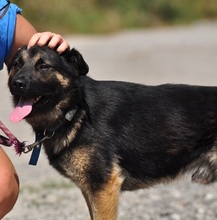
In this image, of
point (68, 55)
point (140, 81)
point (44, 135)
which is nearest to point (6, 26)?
point (68, 55)

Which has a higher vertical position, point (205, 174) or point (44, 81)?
point (44, 81)

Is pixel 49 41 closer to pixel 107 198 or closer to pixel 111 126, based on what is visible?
pixel 111 126

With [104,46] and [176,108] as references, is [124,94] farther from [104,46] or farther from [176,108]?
[104,46]

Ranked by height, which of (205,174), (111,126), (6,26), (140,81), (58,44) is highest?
(6,26)

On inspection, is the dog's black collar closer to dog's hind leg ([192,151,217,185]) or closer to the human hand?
the human hand

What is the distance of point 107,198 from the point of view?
4.59m

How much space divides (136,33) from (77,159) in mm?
19913

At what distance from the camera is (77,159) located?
15.0ft

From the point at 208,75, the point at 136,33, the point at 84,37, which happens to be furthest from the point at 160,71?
the point at 136,33

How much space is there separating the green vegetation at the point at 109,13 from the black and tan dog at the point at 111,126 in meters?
17.0

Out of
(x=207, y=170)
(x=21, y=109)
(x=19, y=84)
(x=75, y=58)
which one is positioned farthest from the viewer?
(x=207, y=170)

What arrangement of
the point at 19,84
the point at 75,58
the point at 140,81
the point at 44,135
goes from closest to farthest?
the point at 19,84
the point at 75,58
the point at 44,135
the point at 140,81

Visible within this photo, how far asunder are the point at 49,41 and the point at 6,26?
28cm

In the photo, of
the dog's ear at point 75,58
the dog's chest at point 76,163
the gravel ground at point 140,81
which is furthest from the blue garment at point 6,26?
the gravel ground at point 140,81
